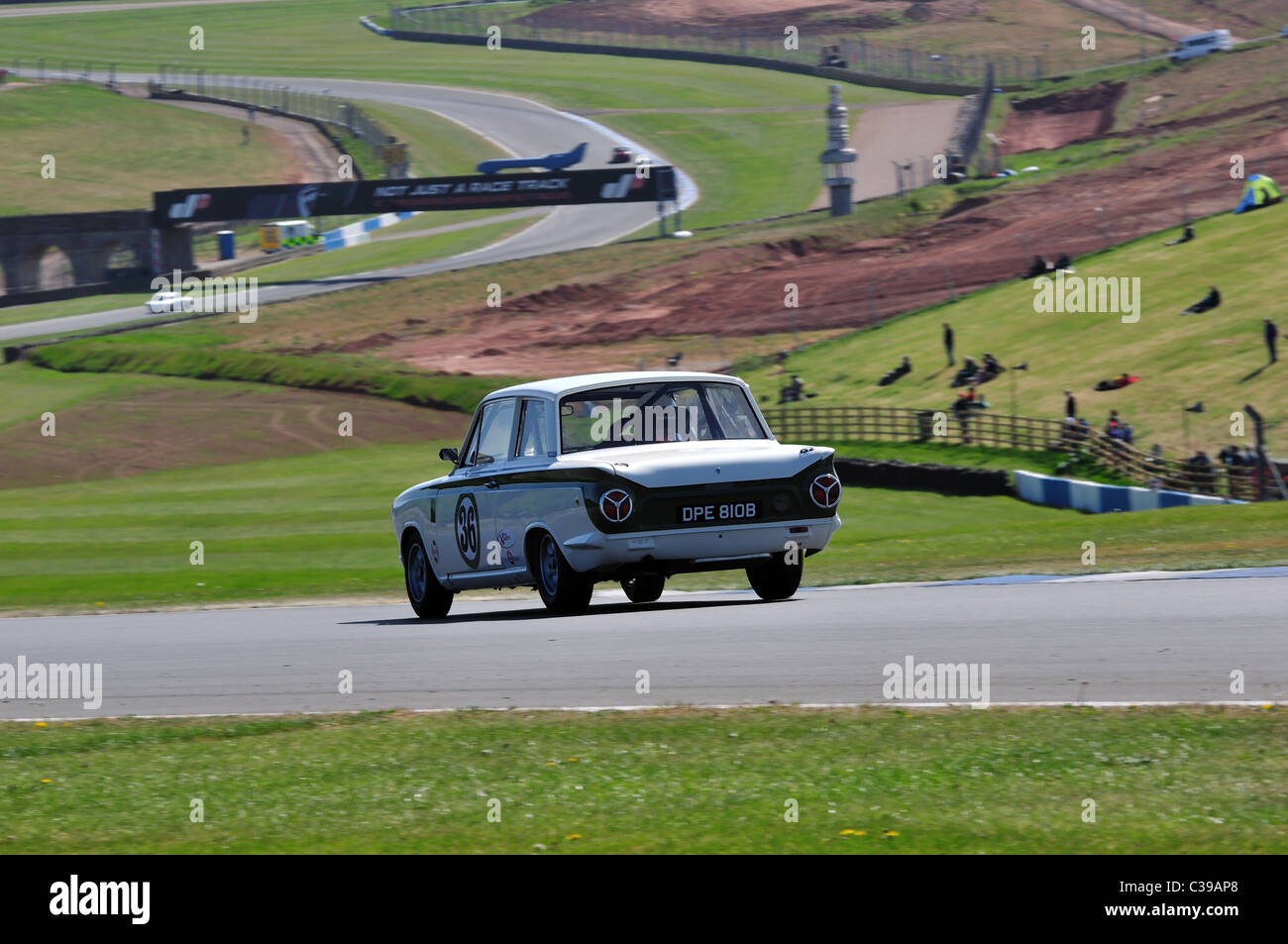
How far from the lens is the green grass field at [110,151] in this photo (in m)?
99.4

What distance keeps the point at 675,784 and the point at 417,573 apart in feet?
29.0

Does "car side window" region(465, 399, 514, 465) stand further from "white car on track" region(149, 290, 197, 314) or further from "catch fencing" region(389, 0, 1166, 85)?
"catch fencing" region(389, 0, 1166, 85)

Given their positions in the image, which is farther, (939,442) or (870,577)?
(939,442)

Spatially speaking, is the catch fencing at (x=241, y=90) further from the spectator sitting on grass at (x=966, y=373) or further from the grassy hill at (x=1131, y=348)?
the spectator sitting on grass at (x=966, y=373)

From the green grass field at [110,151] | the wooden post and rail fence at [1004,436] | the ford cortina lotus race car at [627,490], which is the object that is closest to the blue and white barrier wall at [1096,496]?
the wooden post and rail fence at [1004,436]

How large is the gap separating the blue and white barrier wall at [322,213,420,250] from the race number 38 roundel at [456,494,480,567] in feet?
255

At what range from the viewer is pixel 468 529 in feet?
49.4

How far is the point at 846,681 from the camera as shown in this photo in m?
10.3

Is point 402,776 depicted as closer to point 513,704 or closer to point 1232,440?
point 513,704

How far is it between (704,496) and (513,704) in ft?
11.6

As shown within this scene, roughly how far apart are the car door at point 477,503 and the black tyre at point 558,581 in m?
0.56

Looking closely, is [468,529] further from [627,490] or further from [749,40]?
[749,40]

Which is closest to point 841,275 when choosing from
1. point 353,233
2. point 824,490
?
point 353,233
